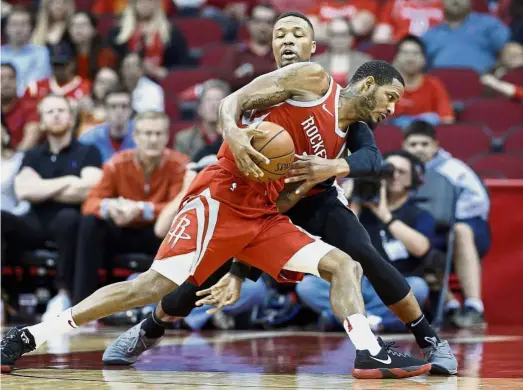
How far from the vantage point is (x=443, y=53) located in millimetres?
10648

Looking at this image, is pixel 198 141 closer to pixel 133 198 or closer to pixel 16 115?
pixel 133 198

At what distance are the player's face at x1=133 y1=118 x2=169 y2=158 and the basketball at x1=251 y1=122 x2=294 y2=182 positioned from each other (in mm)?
3501

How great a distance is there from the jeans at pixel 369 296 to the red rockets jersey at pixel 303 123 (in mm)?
2686

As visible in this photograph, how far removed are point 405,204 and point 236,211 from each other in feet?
10.9

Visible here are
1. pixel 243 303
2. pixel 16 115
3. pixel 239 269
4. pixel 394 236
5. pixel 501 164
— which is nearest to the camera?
pixel 239 269

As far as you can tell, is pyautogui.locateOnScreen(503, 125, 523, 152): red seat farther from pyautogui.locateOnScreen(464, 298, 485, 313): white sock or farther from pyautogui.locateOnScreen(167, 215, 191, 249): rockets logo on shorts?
pyautogui.locateOnScreen(167, 215, 191, 249): rockets logo on shorts

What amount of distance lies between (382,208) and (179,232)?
3148 millimetres

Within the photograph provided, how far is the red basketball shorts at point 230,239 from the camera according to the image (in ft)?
15.4

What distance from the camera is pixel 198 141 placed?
29.7ft

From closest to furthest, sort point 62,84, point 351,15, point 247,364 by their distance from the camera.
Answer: point 247,364
point 62,84
point 351,15

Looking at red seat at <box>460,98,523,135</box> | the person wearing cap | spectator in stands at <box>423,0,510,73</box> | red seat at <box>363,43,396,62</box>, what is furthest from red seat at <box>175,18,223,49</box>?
red seat at <box>460,98,523,135</box>

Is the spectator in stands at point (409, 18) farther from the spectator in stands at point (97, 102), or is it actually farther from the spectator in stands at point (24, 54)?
the spectator in stands at point (24, 54)

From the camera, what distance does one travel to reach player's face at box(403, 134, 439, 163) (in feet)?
26.8

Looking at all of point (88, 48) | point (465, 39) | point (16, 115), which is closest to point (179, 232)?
point (16, 115)
